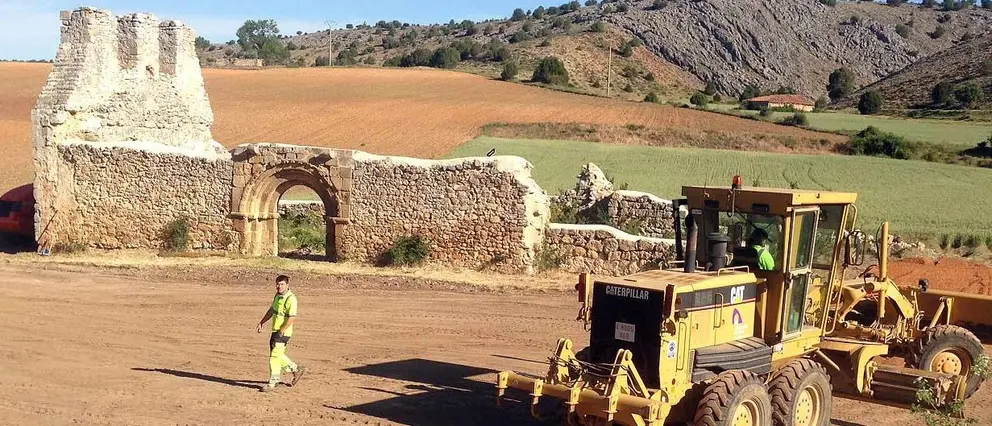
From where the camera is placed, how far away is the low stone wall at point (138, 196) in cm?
2128

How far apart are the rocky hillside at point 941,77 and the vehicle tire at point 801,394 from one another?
5657 cm

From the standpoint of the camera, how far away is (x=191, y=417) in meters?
9.66

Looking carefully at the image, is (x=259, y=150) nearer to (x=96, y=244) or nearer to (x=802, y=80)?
(x=96, y=244)

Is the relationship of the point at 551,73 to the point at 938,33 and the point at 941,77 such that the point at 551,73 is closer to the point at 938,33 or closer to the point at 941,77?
the point at 941,77

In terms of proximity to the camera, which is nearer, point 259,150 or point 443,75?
point 259,150

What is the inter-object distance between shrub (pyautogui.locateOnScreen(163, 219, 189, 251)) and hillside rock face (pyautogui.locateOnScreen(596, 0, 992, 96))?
72.6m

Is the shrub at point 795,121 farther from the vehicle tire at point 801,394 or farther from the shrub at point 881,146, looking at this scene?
the vehicle tire at point 801,394

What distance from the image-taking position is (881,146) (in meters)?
40.9

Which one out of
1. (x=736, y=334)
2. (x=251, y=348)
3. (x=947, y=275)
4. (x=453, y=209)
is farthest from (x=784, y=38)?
(x=736, y=334)

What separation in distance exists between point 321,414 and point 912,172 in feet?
100

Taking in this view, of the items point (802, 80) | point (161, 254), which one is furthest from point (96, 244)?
point (802, 80)

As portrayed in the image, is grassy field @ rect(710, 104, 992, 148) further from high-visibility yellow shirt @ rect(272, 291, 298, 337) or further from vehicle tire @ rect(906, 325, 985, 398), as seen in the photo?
high-visibility yellow shirt @ rect(272, 291, 298, 337)

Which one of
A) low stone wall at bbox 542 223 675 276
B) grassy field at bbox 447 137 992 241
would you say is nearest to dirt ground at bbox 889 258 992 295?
low stone wall at bbox 542 223 675 276

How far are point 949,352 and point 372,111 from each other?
41078mm
